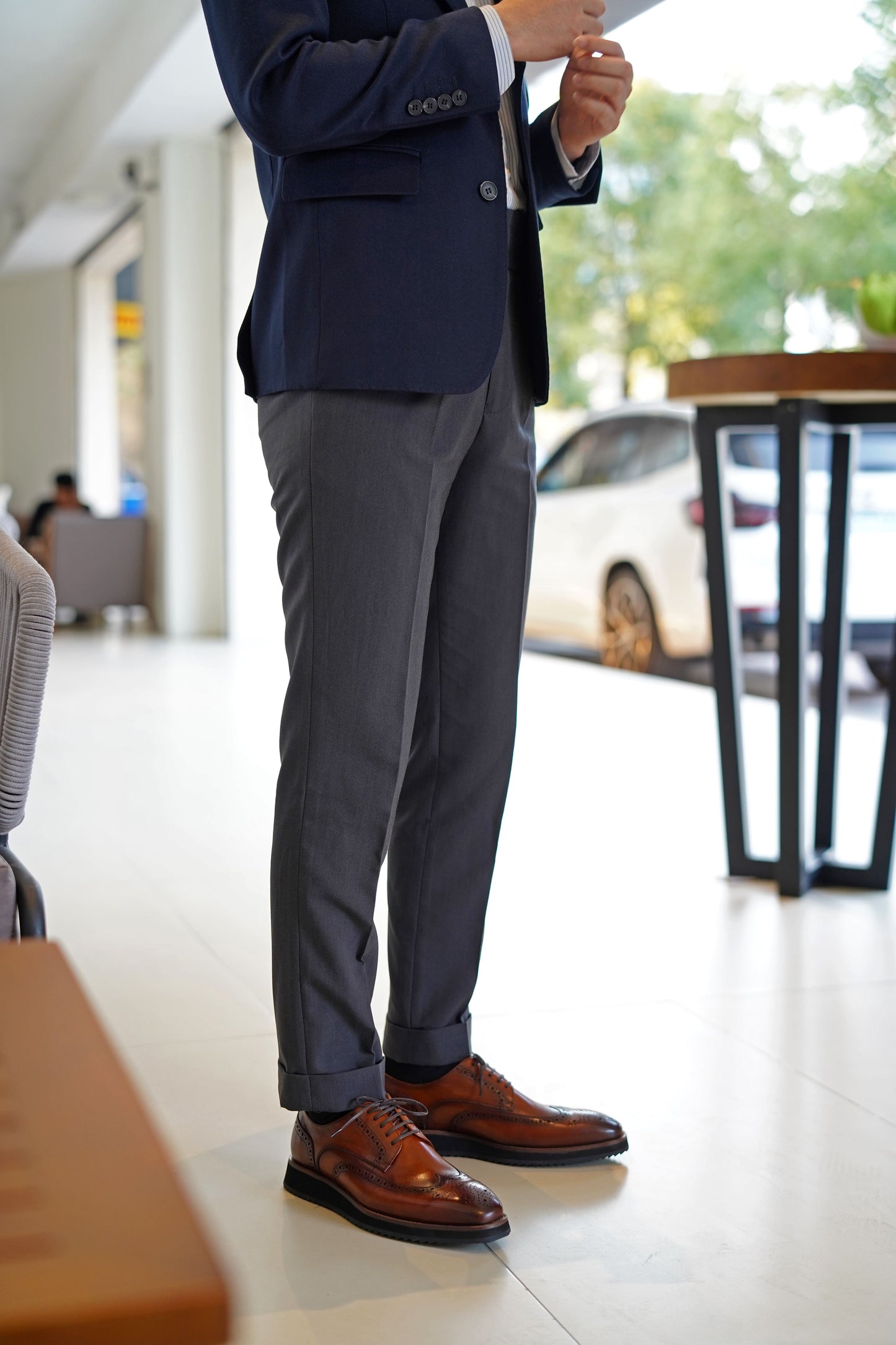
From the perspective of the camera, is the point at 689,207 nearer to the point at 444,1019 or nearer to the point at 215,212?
the point at 215,212

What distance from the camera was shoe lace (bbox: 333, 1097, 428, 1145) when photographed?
1.36 m

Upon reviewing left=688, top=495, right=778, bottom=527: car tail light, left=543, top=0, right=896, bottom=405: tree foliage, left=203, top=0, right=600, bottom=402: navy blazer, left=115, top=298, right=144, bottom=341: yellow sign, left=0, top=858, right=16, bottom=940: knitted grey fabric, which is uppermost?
left=543, top=0, right=896, bottom=405: tree foliage

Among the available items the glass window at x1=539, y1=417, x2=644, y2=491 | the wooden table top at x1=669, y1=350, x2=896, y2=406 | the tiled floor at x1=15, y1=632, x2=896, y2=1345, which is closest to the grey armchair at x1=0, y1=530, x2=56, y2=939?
the tiled floor at x1=15, y1=632, x2=896, y2=1345

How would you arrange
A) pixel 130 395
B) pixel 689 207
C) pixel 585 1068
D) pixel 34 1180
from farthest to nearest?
pixel 130 395, pixel 689 207, pixel 585 1068, pixel 34 1180

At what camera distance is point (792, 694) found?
105 inches

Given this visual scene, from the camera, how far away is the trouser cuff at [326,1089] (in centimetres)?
137

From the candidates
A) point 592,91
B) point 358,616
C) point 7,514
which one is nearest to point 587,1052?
point 358,616

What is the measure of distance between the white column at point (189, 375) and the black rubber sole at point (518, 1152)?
23.9ft

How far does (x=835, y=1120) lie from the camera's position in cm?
164

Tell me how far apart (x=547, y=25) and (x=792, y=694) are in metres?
1.58

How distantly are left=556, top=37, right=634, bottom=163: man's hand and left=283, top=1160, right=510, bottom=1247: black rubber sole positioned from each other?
1.07 m

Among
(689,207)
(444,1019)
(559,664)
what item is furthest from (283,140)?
(689,207)

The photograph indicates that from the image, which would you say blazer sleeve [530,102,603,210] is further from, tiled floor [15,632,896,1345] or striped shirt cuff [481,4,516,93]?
tiled floor [15,632,896,1345]

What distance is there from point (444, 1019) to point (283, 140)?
912 mm
